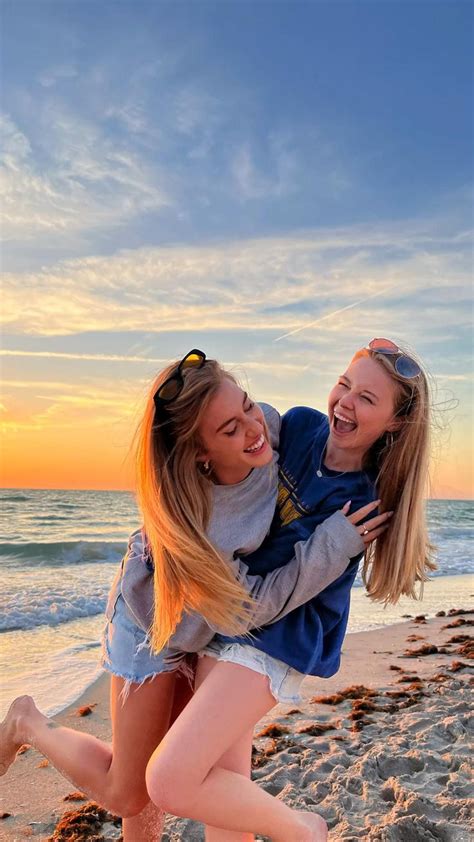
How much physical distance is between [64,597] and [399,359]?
24.0ft

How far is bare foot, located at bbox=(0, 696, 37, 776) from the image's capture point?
3.62 meters

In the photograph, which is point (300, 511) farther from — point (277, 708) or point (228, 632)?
point (277, 708)

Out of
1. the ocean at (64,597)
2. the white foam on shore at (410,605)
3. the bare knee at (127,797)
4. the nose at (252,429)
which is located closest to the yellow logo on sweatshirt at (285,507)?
the nose at (252,429)

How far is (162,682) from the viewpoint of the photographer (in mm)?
3131

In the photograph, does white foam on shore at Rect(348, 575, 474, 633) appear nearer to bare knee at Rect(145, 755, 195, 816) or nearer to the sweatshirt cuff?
the sweatshirt cuff

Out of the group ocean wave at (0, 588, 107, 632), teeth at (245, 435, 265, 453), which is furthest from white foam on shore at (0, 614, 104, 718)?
teeth at (245, 435, 265, 453)

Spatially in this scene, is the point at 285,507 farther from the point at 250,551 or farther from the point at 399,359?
the point at 399,359

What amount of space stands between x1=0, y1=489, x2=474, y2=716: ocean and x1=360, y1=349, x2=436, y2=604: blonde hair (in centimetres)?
118

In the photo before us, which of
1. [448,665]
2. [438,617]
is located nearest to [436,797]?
[448,665]

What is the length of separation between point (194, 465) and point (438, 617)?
23.6ft

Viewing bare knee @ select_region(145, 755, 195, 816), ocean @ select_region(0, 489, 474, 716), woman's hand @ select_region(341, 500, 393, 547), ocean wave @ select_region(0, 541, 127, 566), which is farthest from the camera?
ocean wave @ select_region(0, 541, 127, 566)

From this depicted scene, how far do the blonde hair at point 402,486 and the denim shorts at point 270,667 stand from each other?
0.54 metres

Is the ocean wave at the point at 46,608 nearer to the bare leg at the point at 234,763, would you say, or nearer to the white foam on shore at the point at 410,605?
the white foam on shore at the point at 410,605

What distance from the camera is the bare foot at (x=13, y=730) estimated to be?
11.9 ft
